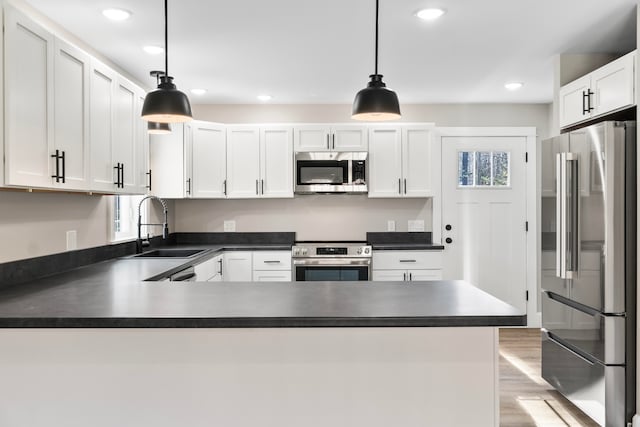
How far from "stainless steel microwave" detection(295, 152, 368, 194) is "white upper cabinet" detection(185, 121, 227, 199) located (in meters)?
0.78

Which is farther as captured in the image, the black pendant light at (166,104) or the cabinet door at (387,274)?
the cabinet door at (387,274)

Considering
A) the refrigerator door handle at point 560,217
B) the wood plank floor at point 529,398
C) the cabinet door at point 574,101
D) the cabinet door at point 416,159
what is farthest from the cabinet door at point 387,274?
the cabinet door at point 574,101

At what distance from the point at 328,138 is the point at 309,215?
0.90 meters

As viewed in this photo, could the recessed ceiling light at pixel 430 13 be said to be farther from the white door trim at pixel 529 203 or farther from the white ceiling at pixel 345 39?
the white door trim at pixel 529 203

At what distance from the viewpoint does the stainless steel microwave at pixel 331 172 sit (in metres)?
4.70

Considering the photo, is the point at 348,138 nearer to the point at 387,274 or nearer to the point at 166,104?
the point at 387,274

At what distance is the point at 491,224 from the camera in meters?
5.09

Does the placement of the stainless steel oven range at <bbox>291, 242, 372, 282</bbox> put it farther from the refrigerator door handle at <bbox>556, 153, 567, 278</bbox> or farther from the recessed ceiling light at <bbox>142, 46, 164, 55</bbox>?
the recessed ceiling light at <bbox>142, 46, 164, 55</bbox>

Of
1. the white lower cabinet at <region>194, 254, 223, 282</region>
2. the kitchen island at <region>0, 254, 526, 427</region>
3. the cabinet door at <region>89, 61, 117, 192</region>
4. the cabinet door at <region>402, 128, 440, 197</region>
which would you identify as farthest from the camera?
→ the cabinet door at <region>402, 128, 440, 197</region>

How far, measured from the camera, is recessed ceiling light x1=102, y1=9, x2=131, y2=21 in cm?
268

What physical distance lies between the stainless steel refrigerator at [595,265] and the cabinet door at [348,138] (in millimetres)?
1963

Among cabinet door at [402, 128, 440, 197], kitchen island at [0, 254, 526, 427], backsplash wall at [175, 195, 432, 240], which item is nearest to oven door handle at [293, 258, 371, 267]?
backsplash wall at [175, 195, 432, 240]

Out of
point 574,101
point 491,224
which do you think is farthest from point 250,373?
point 491,224

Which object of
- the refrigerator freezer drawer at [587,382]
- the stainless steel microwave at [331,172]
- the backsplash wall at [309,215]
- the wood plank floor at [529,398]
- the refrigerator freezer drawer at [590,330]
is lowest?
the wood plank floor at [529,398]
